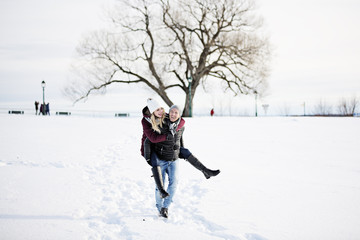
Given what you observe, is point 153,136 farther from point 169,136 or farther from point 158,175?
point 158,175

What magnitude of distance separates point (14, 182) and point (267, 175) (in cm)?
575

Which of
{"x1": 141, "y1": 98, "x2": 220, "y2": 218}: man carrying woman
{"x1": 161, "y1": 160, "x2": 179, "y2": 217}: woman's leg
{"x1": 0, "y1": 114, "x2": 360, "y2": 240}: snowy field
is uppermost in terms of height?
{"x1": 141, "y1": 98, "x2": 220, "y2": 218}: man carrying woman

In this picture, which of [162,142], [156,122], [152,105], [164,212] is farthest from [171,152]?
[164,212]

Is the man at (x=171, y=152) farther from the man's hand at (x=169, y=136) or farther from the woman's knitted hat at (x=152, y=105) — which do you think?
the woman's knitted hat at (x=152, y=105)

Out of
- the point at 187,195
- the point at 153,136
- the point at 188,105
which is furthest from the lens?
the point at 188,105

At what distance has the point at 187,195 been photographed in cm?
566

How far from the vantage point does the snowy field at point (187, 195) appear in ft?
13.1

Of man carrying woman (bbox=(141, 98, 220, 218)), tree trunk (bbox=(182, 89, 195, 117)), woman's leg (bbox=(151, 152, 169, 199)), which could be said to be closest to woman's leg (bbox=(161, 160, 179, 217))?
man carrying woman (bbox=(141, 98, 220, 218))

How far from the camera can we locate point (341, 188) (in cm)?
585

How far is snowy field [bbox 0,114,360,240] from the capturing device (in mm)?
3998

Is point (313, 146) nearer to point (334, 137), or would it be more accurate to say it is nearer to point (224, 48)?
point (334, 137)

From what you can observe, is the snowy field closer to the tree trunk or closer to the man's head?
the man's head

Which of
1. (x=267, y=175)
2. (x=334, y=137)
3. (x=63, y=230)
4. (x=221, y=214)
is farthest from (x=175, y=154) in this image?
(x=334, y=137)

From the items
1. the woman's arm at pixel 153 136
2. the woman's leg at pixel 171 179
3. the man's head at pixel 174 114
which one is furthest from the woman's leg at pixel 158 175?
the man's head at pixel 174 114
